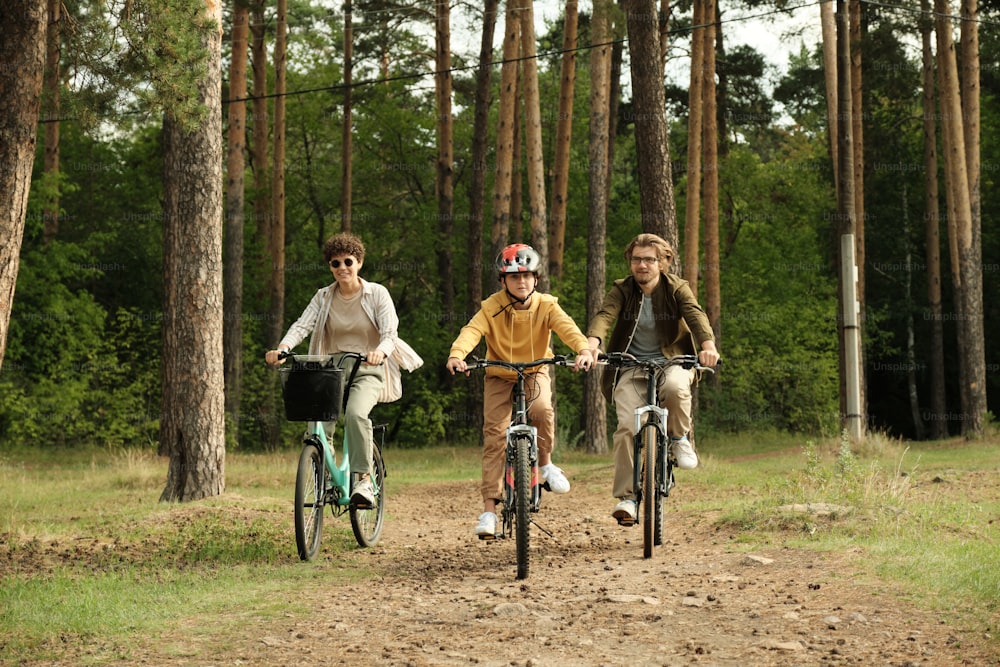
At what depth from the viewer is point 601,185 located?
78.1ft

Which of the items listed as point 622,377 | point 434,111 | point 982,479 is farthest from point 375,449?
point 434,111

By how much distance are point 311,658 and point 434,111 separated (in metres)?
32.4

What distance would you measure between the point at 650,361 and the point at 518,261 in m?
1.13

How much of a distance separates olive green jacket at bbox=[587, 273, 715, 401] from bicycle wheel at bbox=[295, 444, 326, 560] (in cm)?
214

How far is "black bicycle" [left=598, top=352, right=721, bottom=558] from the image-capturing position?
7.92m

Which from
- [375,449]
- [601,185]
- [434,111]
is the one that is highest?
[434,111]

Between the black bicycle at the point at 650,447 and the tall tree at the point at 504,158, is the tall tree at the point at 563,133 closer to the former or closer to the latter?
the tall tree at the point at 504,158

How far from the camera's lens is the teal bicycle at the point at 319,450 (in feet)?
26.3

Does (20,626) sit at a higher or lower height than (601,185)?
lower

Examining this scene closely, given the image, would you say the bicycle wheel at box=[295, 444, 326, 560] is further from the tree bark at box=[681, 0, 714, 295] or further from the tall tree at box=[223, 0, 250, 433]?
the tree bark at box=[681, 0, 714, 295]

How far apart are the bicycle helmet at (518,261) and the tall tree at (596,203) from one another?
14407 millimetres

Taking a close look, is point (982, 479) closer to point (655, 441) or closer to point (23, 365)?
point (655, 441)

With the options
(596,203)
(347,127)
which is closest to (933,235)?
(596,203)

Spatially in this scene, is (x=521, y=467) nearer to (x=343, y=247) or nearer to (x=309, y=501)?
(x=309, y=501)
